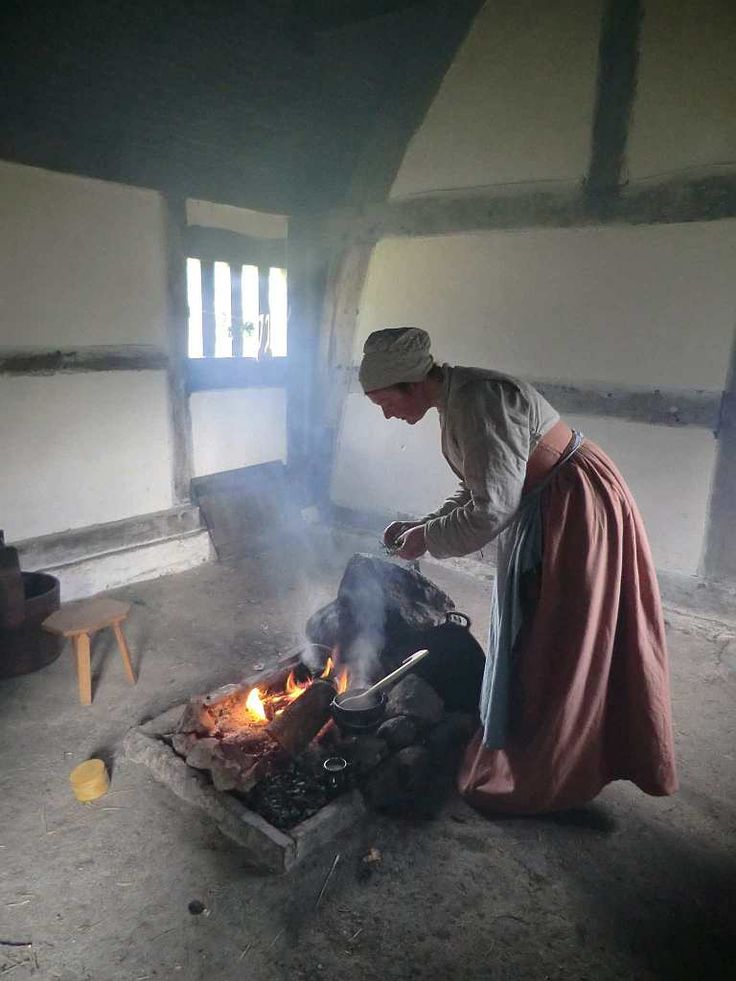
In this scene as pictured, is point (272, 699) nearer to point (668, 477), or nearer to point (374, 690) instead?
point (374, 690)

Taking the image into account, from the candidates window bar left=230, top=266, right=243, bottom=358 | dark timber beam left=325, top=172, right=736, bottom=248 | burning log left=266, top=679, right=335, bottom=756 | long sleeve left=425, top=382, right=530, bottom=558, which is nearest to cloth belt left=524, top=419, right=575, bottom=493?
long sleeve left=425, top=382, right=530, bottom=558

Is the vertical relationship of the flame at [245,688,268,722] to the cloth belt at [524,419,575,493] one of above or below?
below

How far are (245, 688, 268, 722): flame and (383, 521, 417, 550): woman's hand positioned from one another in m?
1.21

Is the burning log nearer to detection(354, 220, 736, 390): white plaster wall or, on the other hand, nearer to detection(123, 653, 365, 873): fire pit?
detection(123, 653, 365, 873): fire pit

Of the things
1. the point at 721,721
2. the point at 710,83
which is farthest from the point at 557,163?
the point at 721,721

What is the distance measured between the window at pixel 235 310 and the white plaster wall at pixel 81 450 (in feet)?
2.68

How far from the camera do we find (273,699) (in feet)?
12.1

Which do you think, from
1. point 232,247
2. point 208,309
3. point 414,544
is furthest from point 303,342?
point 414,544

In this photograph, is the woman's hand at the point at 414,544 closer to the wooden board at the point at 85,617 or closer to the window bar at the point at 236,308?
the wooden board at the point at 85,617

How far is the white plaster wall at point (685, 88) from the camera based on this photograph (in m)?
4.62

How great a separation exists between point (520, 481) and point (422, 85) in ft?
16.3

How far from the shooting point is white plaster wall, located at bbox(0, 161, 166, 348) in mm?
4883

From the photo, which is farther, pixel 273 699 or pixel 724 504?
pixel 724 504

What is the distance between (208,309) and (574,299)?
349 cm
